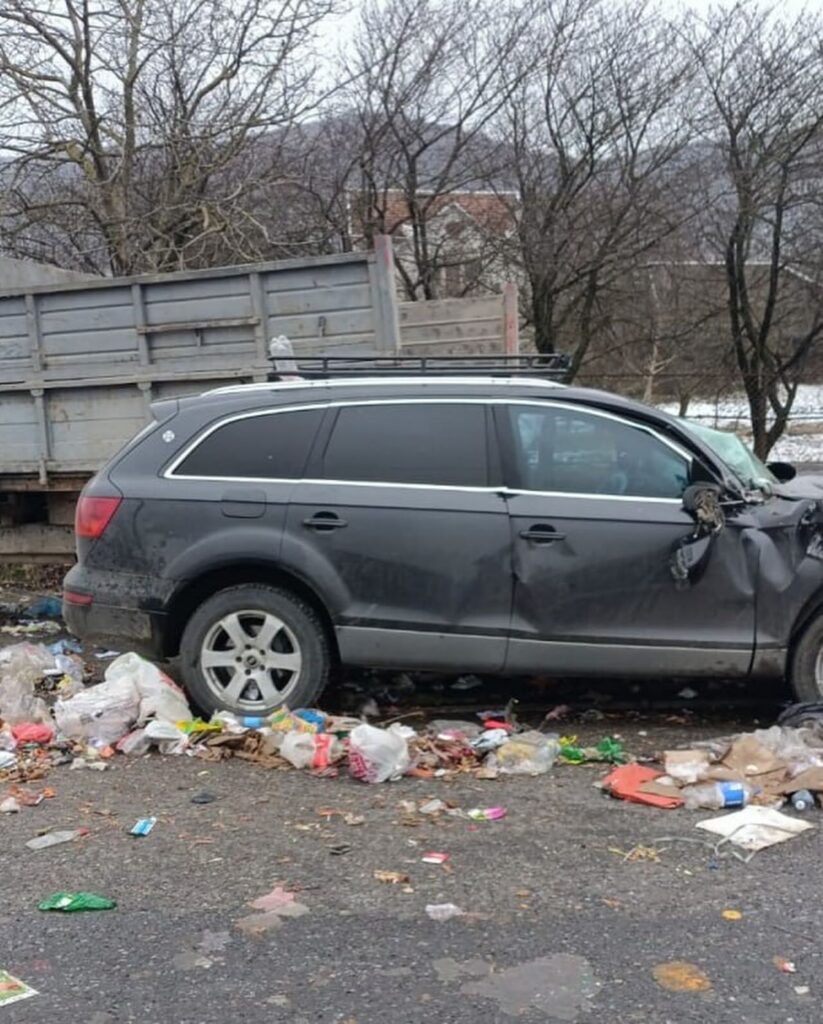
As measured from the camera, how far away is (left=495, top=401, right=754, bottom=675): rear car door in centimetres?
530

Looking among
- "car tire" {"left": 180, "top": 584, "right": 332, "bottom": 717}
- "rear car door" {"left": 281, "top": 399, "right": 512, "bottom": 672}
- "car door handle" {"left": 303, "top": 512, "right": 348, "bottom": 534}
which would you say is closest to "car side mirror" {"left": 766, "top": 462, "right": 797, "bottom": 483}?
"rear car door" {"left": 281, "top": 399, "right": 512, "bottom": 672}

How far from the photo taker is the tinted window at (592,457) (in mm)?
5430

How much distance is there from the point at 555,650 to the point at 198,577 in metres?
1.91

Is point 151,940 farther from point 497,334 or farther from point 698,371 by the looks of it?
point 698,371

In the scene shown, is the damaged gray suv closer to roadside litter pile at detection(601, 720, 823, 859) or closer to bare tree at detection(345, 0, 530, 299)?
roadside litter pile at detection(601, 720, 823, 859)

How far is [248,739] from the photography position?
5.17 metres

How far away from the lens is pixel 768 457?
20922mm

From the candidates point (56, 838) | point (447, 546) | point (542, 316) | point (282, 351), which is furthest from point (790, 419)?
point (56, 838)

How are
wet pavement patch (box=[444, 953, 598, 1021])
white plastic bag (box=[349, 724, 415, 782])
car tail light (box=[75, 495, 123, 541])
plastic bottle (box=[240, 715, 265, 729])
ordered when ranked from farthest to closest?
car tail light (box=[75, 495, 123, 541]), plastic bottle (box=[240, 715, 265, 729]), white plastic bag (box=[349, 724, 415, 782]), wet pavement patch (box=[444, 953, 598, 1021])

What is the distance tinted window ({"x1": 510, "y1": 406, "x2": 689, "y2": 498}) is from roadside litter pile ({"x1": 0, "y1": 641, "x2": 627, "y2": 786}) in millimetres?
1305

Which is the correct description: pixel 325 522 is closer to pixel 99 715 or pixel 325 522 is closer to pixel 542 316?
pixel 99 715

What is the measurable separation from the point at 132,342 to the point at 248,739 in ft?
12.1

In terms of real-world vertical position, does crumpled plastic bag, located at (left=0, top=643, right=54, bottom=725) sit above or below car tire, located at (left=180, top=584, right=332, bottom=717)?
below

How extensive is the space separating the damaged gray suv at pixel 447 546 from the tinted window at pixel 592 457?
0.03ft
